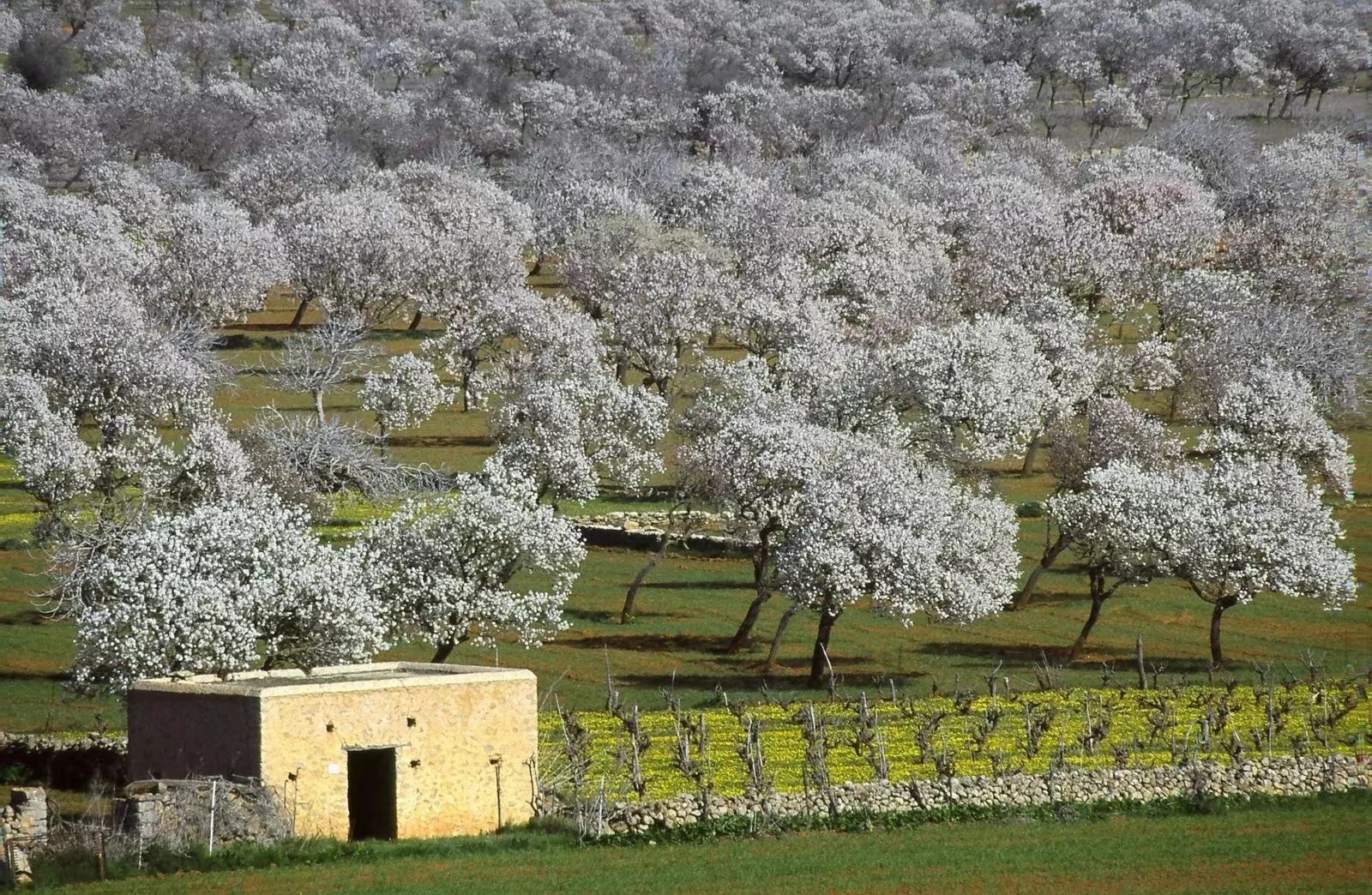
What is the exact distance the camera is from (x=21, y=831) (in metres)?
38.9

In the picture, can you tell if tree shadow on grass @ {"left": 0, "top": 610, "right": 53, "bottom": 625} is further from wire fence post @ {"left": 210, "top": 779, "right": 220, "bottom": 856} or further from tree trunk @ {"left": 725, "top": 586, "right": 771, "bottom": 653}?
wire fence post @ {"left": 210, "top": 779, "right": 220, "bottom": 856}

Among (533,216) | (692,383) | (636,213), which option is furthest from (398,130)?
(692,383)

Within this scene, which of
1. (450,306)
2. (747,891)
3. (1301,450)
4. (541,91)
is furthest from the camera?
(541,91)

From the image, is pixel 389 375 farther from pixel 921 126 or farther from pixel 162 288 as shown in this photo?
pixel 921 126

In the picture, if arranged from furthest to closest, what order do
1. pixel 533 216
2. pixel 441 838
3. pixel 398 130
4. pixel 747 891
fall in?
pixel 398 130
pixel 533 216
pixel 441 838
pixel 747 891

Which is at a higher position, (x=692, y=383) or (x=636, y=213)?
(x=636, y=213)

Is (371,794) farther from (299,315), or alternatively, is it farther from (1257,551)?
(299,315)

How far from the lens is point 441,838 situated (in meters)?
42.1

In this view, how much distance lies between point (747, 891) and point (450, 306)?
85.7 metres

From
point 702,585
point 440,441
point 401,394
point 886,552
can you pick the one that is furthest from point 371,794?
point 440,441

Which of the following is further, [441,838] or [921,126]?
[921,126]

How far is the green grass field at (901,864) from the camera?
1483 inches

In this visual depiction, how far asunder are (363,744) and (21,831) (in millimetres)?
7568

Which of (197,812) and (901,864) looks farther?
(901,864)
